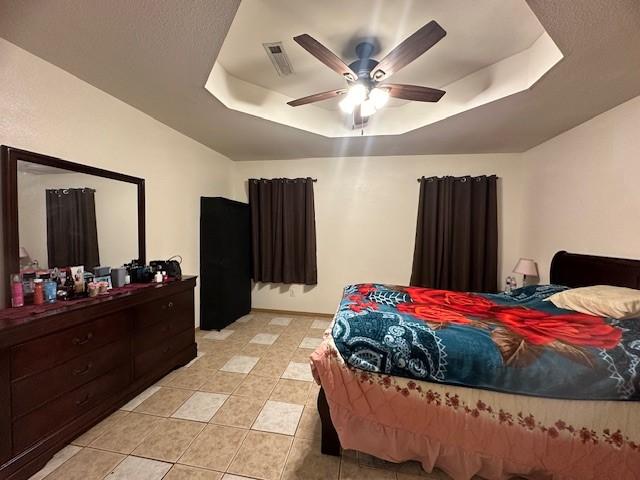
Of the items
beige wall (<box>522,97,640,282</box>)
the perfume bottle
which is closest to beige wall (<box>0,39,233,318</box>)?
the perfume bottle

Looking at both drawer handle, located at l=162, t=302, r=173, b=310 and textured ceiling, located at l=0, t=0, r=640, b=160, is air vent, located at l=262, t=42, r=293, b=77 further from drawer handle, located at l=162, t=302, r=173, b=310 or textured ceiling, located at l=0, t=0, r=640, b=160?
drawer handle, located at l=162, t=302, r=173, b=310

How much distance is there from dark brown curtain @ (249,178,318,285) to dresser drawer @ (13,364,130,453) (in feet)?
7.52

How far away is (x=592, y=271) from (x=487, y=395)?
188 centimetres

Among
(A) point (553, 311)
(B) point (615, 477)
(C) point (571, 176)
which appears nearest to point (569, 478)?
(B) point (615, 477)

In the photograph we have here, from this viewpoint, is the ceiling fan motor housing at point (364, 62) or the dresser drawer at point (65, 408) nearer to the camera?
the dresser drawer at point (65, 408)

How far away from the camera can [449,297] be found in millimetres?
2359

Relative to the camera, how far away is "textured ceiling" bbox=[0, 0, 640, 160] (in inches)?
51.8

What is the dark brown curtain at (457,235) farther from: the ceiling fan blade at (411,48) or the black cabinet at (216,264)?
the black cabinet at (216,264)

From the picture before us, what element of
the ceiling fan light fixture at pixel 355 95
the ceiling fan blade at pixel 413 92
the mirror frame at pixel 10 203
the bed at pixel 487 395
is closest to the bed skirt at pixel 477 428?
the bed at pixel 487 395

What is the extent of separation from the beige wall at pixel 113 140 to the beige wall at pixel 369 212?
1.17m

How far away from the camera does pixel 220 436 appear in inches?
66.2

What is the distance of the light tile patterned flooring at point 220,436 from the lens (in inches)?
56.4

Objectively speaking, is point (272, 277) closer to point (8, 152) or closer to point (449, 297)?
point (449, 297)

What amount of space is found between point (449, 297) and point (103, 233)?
9.78 ft
